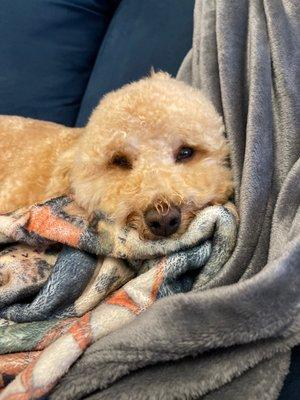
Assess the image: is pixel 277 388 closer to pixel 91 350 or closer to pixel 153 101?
pixel 91 350

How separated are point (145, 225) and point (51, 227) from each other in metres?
0.18

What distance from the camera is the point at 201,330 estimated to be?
0.63 meters

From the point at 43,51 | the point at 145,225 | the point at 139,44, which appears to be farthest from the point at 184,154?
A: the point at 43,51

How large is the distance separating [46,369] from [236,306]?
26 centimetres

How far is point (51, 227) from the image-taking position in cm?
91

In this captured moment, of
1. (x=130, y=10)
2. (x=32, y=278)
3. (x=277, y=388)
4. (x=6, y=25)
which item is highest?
(x=130, y=10)

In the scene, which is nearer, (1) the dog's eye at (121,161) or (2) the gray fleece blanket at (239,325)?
(2) the gray fleece blanket at (239,325)

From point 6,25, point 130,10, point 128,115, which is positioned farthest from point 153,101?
point 6,25

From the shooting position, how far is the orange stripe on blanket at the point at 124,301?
0.76 meters

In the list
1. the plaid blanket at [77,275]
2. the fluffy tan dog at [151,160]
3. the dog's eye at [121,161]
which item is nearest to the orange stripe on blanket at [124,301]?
the plaid blanket at [77,275]

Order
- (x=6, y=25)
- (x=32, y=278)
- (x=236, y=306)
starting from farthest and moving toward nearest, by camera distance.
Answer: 1. (x=6, y=25)
2. (x=32, y=278)
3. (x=236, y=306)

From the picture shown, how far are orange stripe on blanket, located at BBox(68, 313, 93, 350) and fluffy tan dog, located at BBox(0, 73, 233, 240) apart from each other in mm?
171

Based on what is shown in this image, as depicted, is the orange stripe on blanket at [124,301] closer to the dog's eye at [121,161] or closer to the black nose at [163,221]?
the black nose at [163,221]

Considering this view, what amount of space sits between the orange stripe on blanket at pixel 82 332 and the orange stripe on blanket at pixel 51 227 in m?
0.17
